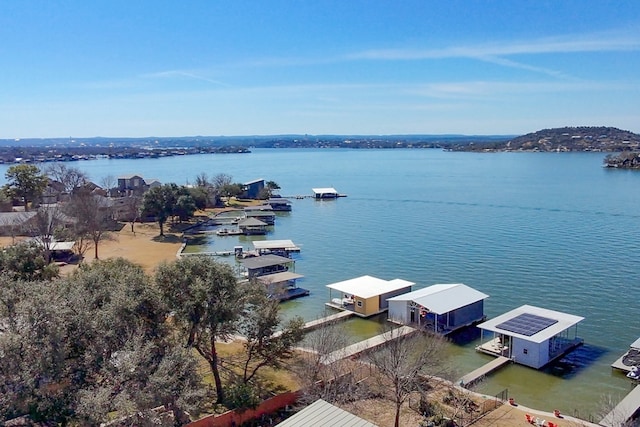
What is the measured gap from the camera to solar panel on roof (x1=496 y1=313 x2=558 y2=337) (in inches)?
896

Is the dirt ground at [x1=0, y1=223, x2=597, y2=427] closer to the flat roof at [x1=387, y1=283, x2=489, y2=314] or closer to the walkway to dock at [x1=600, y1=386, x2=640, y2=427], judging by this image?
the walkway to dock at [x1=600, y1=386, x2=640, y2=427]

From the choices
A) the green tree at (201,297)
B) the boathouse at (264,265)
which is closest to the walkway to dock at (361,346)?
the green tree at (201,297)

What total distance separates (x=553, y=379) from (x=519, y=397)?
2625mm

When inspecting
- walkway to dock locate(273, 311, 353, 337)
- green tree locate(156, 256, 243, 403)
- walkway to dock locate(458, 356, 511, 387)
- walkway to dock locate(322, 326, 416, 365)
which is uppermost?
green tree locate(156, 256, 243, 403)

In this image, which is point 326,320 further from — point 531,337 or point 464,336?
point 531,337

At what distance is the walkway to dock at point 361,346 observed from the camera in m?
19.5

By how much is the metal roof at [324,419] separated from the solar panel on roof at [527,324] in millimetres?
13616

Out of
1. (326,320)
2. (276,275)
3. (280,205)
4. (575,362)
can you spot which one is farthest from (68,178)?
(575,362)

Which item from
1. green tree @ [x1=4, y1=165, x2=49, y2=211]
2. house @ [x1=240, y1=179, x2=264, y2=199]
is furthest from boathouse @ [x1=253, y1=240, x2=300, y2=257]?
house @ [x1=240, y1=179, x2=264, y2=199]

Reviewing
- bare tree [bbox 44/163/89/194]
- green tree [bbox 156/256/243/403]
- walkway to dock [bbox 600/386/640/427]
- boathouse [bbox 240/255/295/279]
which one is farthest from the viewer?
bare tree [bbox 44/163/89/194]

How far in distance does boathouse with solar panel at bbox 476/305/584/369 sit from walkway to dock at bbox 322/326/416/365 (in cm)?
400

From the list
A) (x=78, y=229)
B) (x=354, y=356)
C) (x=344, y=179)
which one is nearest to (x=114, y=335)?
(x=354, y=356)

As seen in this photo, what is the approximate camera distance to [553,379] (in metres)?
21.1

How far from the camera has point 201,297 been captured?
16328 mm
